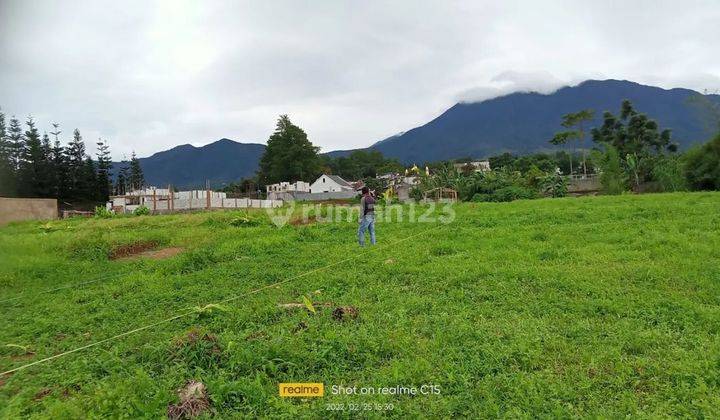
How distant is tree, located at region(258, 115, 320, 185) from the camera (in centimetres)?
7581

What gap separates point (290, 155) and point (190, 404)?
240ft

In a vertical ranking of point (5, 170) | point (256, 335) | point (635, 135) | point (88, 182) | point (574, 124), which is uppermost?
point (574, 124)

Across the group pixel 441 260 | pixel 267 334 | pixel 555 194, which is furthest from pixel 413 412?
pixel 555 194

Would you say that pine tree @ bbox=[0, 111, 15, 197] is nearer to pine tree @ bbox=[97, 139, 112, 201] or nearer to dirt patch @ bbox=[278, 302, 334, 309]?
dirt patch @ bbox=[278, 302, 334, 309]

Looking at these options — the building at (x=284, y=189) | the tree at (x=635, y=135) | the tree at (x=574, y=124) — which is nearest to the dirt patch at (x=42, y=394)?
the building at (x=284, y=189)

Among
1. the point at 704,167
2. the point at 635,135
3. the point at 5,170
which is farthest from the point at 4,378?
the point at 635,135

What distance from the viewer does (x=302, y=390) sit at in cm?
409

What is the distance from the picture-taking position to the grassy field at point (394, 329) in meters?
3.81

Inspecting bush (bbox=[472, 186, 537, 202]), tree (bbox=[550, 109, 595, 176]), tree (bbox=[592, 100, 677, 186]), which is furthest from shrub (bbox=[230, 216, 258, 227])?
tree (bbox=[550, 109, 595, 176])

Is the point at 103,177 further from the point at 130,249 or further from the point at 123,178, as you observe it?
the point at 130,249

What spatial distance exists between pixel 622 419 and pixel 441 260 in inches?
208

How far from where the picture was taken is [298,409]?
3807mm

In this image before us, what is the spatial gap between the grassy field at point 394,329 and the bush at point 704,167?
896 inches

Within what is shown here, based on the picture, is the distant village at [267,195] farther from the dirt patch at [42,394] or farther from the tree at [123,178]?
the tree at [123,178]
